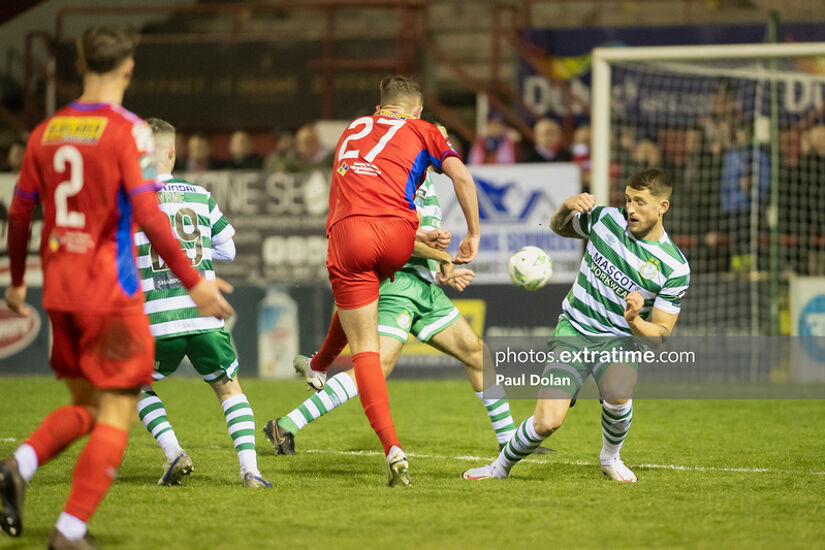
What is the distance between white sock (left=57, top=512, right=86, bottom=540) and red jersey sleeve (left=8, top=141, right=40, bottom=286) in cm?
101

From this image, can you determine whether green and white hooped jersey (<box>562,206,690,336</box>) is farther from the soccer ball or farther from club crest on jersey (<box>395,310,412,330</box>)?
club crest on jersey (<box>395,310,412,330</box>)

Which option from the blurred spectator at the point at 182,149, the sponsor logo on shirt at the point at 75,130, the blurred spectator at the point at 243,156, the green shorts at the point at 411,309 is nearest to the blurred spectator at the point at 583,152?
the blurred spectator at the point at 243,156

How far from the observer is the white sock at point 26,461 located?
4.09 m

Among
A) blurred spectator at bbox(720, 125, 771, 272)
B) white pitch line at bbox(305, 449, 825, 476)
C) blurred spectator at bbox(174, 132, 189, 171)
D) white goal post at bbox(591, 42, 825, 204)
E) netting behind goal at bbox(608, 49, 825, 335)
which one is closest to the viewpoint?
white pitch line at bbox(305, 449, 825, 476)

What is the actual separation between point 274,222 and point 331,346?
6.03 m

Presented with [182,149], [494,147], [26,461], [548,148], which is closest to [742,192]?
[548,148]

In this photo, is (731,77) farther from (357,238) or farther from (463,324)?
(357,238)

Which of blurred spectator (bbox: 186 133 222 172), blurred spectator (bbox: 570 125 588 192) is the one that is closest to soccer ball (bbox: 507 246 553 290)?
blurred spectator (bbox: 570 125 588 192)

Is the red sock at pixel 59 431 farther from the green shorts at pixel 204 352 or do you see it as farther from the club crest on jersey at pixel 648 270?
the club crest on jersey at pixel 648 270

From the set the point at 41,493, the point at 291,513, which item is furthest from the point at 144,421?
the point at 291,513

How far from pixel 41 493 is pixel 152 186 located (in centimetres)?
204

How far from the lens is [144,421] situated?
5.82m

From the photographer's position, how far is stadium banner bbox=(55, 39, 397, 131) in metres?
14.6

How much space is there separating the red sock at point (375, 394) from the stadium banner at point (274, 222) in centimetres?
682
